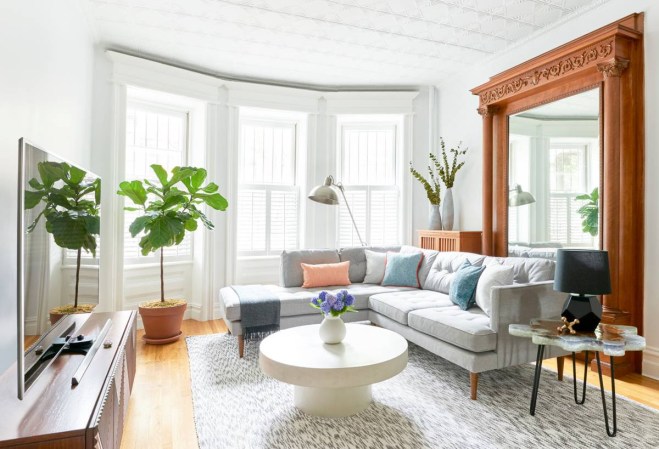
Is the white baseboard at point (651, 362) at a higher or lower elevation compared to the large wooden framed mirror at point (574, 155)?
lower

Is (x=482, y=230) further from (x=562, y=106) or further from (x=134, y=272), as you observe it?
(x=134, y=272)

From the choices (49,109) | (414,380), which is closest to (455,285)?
(414,380)

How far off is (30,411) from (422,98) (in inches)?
198

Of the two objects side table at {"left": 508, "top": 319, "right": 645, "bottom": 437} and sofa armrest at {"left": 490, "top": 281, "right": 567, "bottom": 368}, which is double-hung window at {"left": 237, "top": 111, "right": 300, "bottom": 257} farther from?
side table at {"left": 508, "top": 319, "right": 645, "bottom": 437}

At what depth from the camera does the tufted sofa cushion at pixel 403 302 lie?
3270 millimetres

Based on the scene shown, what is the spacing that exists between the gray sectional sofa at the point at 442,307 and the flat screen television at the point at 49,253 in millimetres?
1488

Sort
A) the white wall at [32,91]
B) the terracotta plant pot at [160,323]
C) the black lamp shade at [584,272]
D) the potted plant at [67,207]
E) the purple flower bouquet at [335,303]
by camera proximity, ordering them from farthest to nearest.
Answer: the terracotta plant pot at [160,323]
the purple flower bouquet at [335,303]
the black lamp shade at [584,272]
the white wall at [32,91]
the potted plant at [67,207]

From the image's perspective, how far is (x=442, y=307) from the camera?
3.22 meters

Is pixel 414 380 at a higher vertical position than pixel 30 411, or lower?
lower

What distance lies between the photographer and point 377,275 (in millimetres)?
4359

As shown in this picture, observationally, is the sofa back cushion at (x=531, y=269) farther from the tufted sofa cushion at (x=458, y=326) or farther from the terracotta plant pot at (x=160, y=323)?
the terracotta plant pot at (x=160, y=323)

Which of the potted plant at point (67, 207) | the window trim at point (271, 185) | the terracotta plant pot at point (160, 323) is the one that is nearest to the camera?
the potted plant at point (67, 207)

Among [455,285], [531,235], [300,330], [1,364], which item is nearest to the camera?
[1,364]

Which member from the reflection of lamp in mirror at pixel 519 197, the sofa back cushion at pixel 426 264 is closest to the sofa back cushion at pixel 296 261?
the sofa back cushion at pixel 426 264
